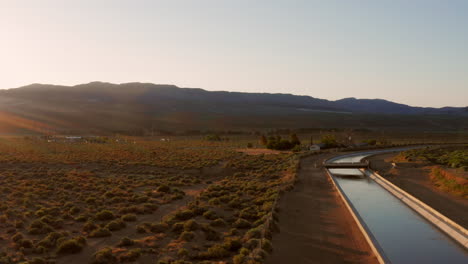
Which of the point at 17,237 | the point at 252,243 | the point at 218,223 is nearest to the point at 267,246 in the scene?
the point at 252,243

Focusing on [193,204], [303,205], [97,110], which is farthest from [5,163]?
[97,110]

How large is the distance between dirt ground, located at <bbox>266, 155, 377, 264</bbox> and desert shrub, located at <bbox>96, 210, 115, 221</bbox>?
293 inches

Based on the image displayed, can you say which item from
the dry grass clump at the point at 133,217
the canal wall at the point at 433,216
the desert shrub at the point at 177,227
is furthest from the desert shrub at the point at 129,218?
the canal wall at the point at 433,216

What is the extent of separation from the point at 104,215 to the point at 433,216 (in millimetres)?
14464

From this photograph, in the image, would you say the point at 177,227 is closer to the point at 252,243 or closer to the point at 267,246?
the point at 252,243

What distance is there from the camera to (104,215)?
723 inches

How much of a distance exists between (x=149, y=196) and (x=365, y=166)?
2229 cm

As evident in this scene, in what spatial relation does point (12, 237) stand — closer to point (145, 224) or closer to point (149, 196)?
point (145, 224)

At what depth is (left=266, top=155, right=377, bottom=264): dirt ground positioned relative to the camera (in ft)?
41.7

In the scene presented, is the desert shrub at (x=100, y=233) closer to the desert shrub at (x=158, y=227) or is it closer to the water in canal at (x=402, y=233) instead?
the desert shrub at (x=158, y=227)

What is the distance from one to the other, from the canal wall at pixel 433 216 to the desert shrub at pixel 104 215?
545 inches

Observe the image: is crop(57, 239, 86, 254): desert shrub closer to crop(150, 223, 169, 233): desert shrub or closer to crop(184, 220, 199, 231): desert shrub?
crop(150, 223, 169, 233): desert shrub

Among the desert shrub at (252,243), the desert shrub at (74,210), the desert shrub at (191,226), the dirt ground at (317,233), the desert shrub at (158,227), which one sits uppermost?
the desert shrub at (252,243)

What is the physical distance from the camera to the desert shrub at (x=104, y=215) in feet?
60.0
